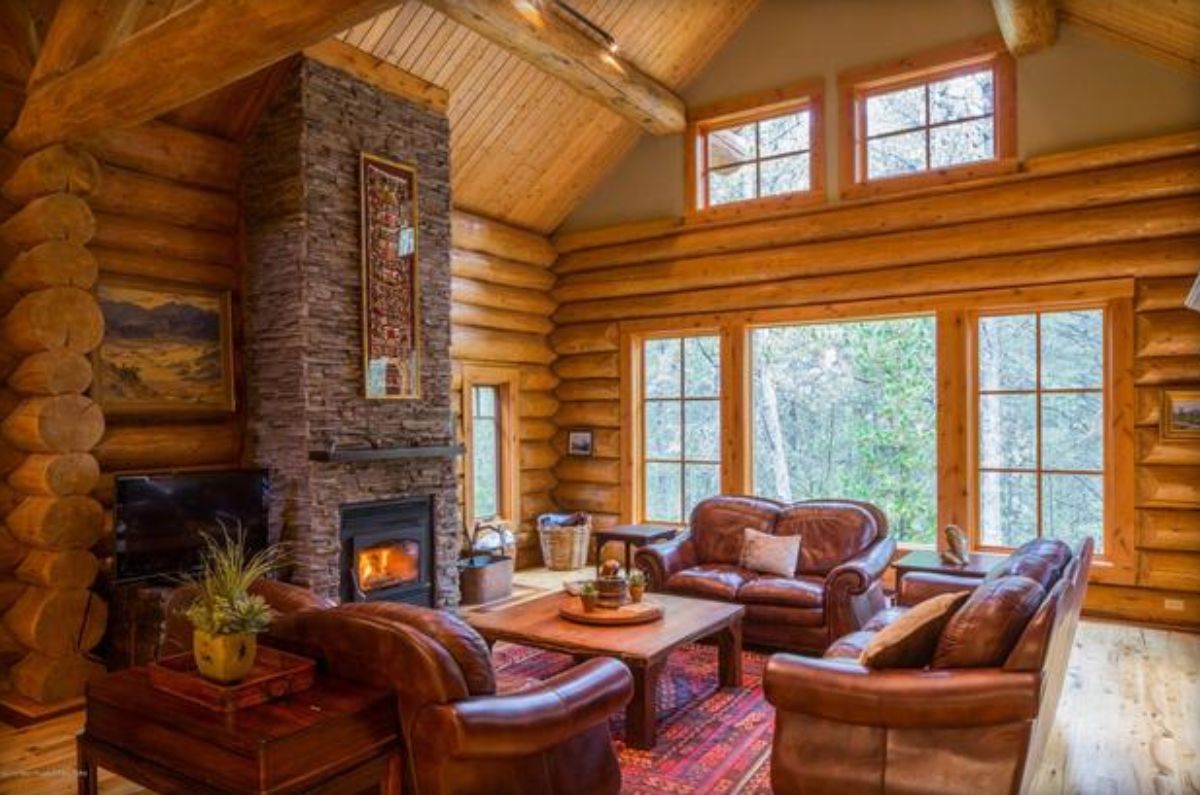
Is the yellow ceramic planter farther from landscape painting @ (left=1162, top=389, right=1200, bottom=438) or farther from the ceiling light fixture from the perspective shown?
landscape painting @ (left=1162, top=389, right=1200, bottom=438)

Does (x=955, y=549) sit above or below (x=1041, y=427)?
below

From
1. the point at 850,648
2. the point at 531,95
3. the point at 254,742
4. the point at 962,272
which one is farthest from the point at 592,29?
the point at 254,742

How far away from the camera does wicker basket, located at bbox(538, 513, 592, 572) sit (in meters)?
8.18

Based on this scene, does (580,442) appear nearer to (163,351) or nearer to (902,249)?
(902,249)

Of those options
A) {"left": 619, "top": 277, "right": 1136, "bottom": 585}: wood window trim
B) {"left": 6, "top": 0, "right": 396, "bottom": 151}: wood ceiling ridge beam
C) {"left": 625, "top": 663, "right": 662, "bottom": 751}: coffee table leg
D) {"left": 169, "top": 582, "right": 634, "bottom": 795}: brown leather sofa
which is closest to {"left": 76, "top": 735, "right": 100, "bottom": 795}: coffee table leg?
{"left": 169, "top": 582, "right": 634, "bottom": 795}: brown leather sofa

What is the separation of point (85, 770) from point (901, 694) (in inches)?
112

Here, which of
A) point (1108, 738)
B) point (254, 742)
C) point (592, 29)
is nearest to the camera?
point (254, 742)

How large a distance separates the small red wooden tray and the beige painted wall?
6.27m

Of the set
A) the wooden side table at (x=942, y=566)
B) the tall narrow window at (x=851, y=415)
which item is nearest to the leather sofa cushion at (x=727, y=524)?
the wooden side table at (x=942, y=566)

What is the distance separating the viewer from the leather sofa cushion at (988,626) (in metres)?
2.83

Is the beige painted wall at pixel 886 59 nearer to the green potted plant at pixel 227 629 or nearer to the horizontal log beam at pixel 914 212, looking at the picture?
the horizontal log beam at pixel 914 212

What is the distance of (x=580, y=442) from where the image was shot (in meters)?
8.88

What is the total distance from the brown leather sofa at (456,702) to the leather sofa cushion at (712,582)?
2496mm

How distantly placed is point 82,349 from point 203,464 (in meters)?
1.25
